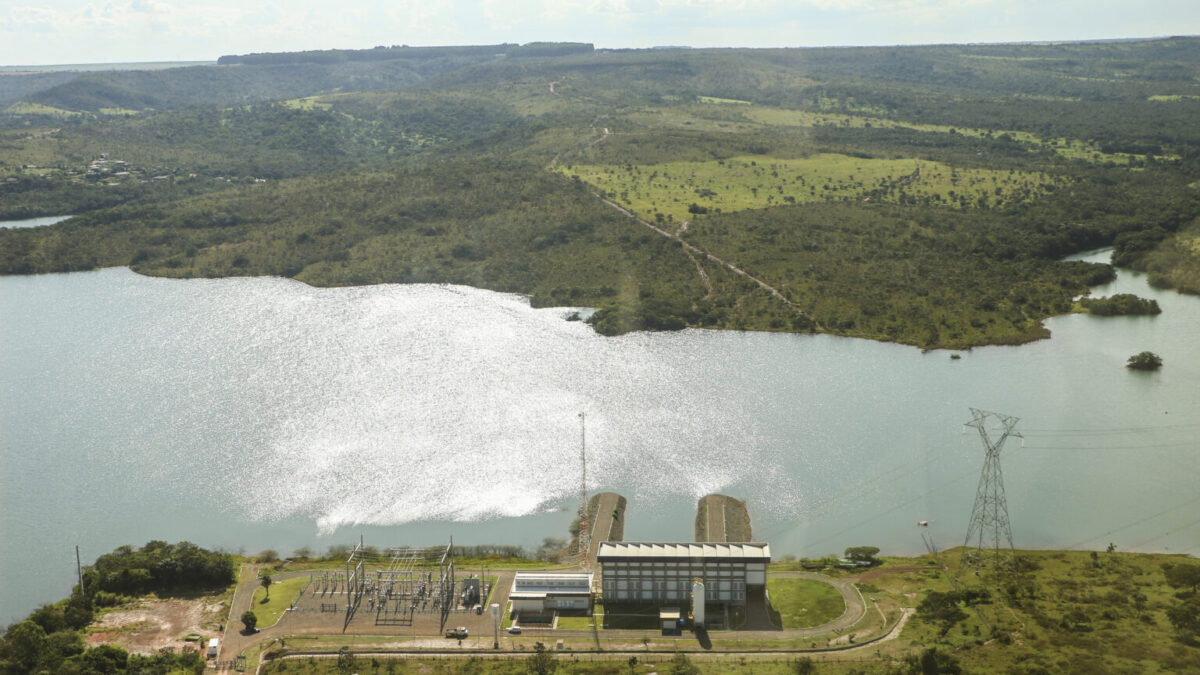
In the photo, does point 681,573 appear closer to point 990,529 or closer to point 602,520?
point 602,520

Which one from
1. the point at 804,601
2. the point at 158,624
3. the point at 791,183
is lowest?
the point at 158,624

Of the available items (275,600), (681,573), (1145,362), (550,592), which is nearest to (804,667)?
(681,573)

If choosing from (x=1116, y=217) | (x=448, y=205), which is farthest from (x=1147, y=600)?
(x=448, y=205)

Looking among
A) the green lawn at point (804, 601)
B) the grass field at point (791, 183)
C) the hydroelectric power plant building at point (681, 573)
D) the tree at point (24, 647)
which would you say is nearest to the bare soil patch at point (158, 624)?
the tree at point (24, 647)

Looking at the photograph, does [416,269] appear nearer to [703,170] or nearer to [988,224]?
[703,170]

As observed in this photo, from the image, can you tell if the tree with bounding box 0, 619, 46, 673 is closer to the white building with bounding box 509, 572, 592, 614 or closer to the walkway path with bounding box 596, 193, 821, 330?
the white building with bounding box 509, 572, 592, 614

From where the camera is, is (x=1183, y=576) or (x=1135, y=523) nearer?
(x=1183, y=576)
